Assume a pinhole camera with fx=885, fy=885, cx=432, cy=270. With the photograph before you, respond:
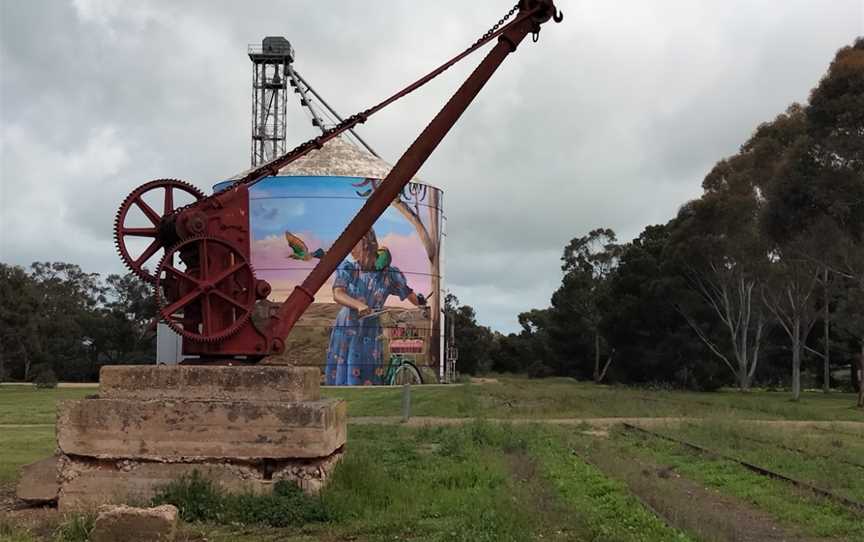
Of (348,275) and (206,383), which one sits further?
(348,275)

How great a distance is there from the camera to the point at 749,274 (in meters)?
47.3

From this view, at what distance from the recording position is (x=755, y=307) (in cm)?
5247

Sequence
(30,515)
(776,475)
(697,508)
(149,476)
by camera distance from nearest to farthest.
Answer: (30,515)
(149,476)
(697,508)
(776,475)

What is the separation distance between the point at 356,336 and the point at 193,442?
167 feet

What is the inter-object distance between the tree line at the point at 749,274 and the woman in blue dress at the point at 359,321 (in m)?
17.7

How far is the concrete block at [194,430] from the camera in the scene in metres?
9.95

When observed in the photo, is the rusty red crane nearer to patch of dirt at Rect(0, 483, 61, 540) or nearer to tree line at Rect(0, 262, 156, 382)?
patch of dirt at Rect(0, 483, 61, 540)

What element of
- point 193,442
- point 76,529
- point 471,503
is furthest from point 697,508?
point 76,529

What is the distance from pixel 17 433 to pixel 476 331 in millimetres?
80338

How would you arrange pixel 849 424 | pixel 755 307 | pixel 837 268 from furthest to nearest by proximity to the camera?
1. pixel 755 307
2. pixel 837 268
3. pixel 849 424

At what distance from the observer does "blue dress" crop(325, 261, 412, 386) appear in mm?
60438

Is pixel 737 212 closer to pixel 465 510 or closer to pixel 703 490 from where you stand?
pixel 703 490

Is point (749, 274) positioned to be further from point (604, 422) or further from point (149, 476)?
point (149, 476)

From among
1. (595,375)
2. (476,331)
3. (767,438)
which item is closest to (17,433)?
(767,438)
